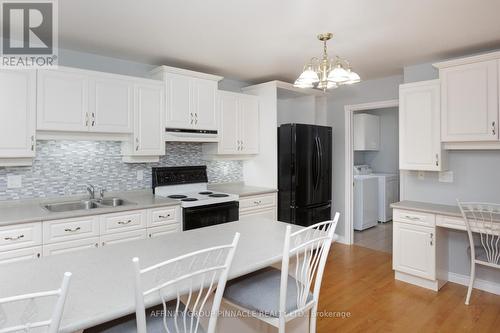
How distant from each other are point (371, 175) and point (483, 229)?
329 cm

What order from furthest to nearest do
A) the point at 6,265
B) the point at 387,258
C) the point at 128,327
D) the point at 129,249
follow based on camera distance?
1. the point at 387,258
2. the point at 129,249
3. the point at 6,265
4. the point at 128,327

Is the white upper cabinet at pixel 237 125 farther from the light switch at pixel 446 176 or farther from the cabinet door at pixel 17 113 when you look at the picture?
the light switch at pixel 446 176

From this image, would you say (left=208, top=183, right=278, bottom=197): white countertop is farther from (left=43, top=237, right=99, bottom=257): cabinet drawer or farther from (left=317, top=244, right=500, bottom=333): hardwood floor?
(left=43, top=237, right=99, bottom=257): cabinet drawer

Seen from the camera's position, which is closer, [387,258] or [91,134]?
[91,134]

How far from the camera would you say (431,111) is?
3242 mm

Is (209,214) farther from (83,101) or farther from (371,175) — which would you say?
(371,175)

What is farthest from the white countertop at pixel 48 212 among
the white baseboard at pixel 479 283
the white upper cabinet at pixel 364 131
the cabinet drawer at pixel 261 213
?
the white upper cabinet at pixel 364 131

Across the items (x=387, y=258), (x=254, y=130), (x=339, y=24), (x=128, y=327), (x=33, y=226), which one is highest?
(x=339, y=24)

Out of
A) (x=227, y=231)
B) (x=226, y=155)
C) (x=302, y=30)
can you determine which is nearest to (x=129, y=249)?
(x=227, y=231)

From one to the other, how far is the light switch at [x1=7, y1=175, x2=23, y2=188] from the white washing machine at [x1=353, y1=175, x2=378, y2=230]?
4700mm

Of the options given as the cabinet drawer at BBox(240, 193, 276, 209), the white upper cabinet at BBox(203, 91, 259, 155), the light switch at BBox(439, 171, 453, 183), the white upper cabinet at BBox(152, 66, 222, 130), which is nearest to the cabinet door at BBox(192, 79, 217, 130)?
the white upper cabinet at BBox(152, 66, 222, 130)

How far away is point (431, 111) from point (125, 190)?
3.34 m

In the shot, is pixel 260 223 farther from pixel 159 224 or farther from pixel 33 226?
pixel 33 226

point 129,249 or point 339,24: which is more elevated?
point 339,24
